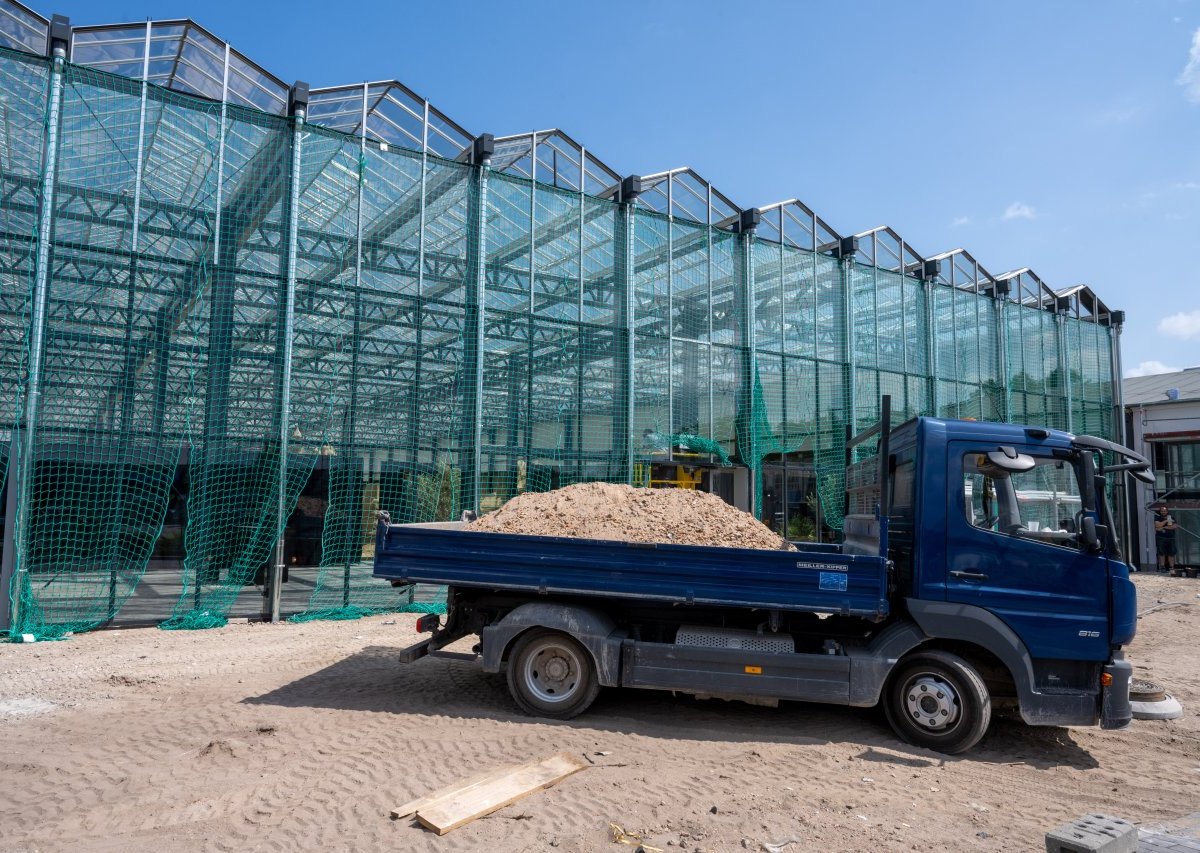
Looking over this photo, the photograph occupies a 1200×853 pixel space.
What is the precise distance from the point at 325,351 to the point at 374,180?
2.87 meters

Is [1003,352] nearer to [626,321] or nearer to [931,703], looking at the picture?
[626,321]

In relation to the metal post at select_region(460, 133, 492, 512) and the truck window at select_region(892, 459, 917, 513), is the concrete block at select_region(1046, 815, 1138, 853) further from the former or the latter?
the metal post at select_region(460, 133, 492, 512)

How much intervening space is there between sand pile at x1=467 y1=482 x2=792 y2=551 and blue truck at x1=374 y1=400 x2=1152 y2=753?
54 cm

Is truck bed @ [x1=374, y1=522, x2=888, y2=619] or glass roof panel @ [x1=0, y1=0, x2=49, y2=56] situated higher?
glass roof panel @ [x1=0, y1=0, x2=49, y2=56]

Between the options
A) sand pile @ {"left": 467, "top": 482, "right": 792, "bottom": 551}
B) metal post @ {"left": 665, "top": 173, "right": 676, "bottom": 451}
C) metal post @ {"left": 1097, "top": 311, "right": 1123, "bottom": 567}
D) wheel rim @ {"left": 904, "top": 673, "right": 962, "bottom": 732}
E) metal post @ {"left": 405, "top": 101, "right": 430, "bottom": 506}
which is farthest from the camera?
metal post @ {"left": 1097, "top": 311, "right": 1123, "bottom": 567}

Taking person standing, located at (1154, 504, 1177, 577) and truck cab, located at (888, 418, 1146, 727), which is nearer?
truck cab, located at (888, 418, 1146, 727)

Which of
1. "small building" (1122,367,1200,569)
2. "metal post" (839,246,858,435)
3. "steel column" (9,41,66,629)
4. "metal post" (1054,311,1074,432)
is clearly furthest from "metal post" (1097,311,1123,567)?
"steel column" (9,41,66,629)

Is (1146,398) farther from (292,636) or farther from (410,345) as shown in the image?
(292,636)

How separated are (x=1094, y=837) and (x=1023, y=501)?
110 inches

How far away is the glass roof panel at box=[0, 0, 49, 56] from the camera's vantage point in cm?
991

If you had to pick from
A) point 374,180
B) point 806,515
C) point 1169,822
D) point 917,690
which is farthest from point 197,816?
point 806,515

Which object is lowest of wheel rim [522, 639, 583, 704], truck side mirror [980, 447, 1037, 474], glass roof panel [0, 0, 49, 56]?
wheel rim [522, 639, 583, 704]

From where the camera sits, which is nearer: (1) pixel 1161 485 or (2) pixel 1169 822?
(2) pixel 1169 822

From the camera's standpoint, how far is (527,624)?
6199mm
